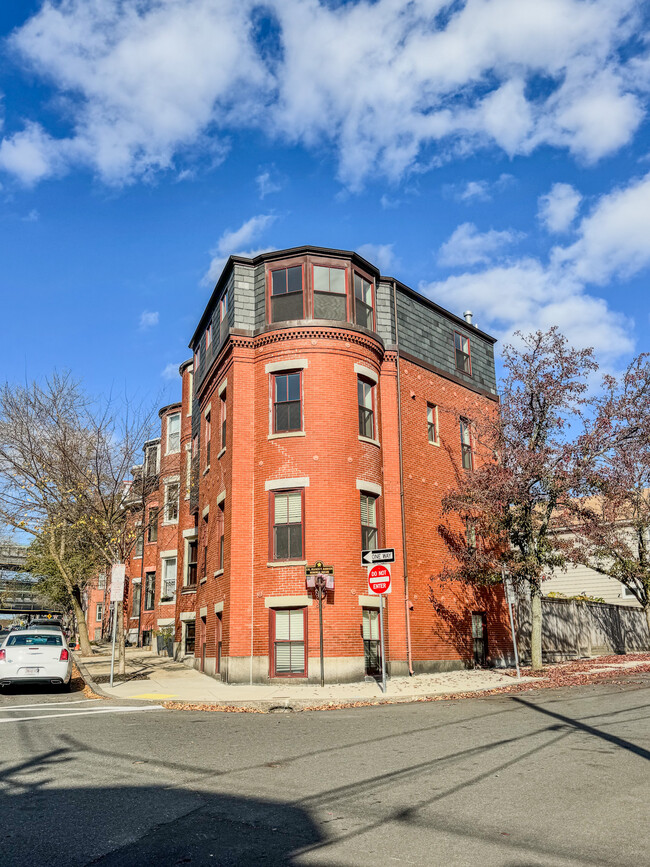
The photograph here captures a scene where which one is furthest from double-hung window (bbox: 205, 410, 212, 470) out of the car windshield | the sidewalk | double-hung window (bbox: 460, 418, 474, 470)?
double-hung window (bbox: 460, 418, 474, 470)

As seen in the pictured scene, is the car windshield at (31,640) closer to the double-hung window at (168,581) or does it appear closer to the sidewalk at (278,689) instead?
the sidewalk at (278,689)

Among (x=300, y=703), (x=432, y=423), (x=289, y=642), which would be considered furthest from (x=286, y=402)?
(x=300, y=703)

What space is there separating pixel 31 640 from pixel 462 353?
58.2ft

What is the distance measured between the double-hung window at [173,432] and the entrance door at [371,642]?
17.6m

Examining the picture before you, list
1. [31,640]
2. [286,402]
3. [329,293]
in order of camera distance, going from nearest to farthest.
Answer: [31,640] → [286,402] → [329,293]

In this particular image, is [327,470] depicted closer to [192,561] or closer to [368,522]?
[368,522]

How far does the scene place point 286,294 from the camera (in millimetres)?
22219

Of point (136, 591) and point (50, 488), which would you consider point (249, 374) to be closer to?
point (50, 488)

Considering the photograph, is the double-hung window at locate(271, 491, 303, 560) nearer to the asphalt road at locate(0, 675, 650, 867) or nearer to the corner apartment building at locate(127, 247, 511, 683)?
the corner apartment building at locate(127, 247, 511, 683)

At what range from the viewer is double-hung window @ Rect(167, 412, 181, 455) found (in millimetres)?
35281

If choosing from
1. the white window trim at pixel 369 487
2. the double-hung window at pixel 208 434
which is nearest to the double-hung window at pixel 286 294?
the double-hung window at pixel 208 434

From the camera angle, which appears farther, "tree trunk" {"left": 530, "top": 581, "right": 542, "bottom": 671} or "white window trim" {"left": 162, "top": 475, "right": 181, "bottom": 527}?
"white window trim" {"left": 162, "top": 475, "right": 181, "bottom": 527}

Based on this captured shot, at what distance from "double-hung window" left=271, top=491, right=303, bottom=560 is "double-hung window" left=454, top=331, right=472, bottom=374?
9.76 metres

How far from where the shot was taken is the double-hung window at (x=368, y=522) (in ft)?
68.5
